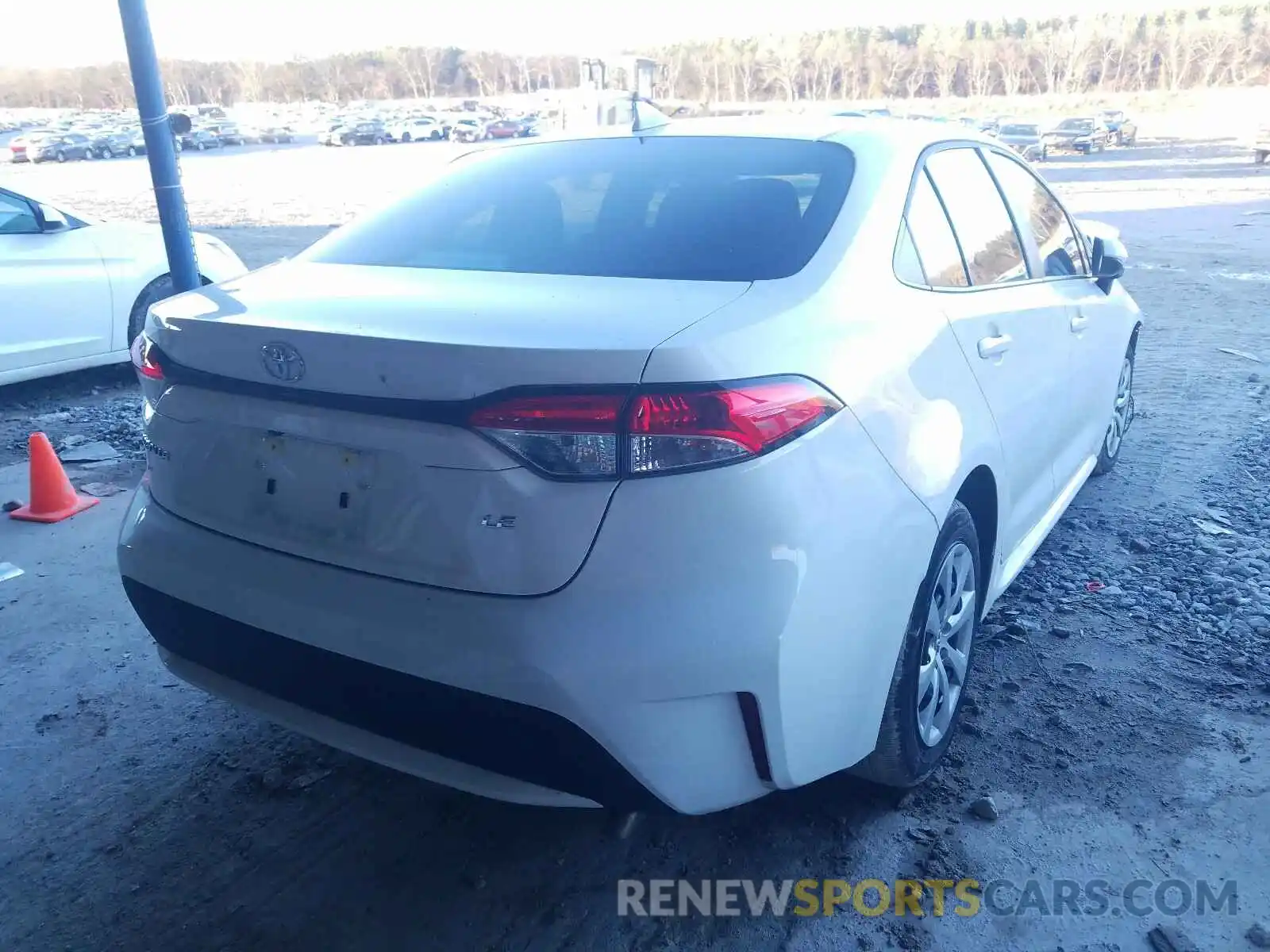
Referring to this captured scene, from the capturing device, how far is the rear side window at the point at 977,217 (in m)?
2.88

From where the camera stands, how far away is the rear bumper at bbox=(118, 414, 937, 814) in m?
1.82

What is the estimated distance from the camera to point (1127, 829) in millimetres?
2488

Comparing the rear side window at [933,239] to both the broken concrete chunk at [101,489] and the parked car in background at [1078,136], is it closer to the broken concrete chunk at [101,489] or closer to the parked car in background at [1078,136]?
the broken concrete chunk at [101,489]

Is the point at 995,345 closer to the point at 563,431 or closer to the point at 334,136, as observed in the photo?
the point at 563,431

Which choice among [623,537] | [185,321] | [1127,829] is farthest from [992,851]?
[185,321]

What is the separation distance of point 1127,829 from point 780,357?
1.54m

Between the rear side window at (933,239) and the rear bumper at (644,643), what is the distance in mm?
751

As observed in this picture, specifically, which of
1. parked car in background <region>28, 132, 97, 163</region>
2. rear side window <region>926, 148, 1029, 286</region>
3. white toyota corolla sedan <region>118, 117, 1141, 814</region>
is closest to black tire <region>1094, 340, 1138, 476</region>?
rear side window <region>926, 148, 1029, 286</region>

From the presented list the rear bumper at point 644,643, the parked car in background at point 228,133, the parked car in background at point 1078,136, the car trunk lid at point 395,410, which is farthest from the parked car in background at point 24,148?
the rear bumper at point 644,643

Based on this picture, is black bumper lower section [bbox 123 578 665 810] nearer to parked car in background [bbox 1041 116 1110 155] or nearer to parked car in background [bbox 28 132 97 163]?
parked car in background [bbox 1041 116 1110 155]

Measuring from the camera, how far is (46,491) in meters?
4.68

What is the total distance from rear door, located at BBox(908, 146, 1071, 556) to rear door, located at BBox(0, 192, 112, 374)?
5651mm

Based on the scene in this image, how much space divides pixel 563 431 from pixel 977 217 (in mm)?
1848

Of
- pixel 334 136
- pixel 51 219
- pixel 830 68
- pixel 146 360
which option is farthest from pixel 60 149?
pixel 830 68
